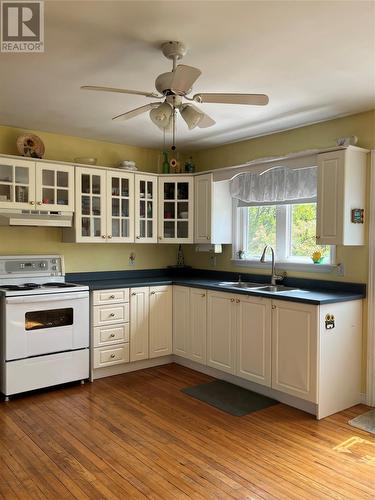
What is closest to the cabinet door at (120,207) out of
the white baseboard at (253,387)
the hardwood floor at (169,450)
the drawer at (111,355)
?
the drawer at (111,355)

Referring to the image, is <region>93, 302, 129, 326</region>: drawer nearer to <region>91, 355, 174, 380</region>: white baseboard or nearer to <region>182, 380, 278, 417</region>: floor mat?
<region>91, 355, 174, 380</region>: white baseboard

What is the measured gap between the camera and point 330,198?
11.3ft

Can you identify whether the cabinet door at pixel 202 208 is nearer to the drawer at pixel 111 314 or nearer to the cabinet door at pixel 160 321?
the cabinet door at pixel 160 321

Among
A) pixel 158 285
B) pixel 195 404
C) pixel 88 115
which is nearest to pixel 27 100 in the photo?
pixel 88 115

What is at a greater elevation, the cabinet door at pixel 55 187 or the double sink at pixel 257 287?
the cabinet door at pixel 55 187

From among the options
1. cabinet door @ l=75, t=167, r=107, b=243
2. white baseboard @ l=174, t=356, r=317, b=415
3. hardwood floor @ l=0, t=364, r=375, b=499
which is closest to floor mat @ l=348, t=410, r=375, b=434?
hardwood floor @ l=0, t=364, r=375, b=499

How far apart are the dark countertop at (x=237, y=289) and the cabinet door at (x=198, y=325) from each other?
0.33ft

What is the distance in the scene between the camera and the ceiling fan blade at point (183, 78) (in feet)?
7.15

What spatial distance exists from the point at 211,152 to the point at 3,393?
334 cm

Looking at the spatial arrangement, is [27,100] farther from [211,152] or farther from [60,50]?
[211,152]

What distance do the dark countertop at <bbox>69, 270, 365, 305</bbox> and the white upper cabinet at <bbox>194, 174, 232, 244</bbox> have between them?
0.49 meters

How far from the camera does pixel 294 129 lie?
411 centimetres

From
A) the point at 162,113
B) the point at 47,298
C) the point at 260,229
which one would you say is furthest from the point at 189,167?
the point at 162,113

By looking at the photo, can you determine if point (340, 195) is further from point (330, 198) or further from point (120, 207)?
point (120, 207)
